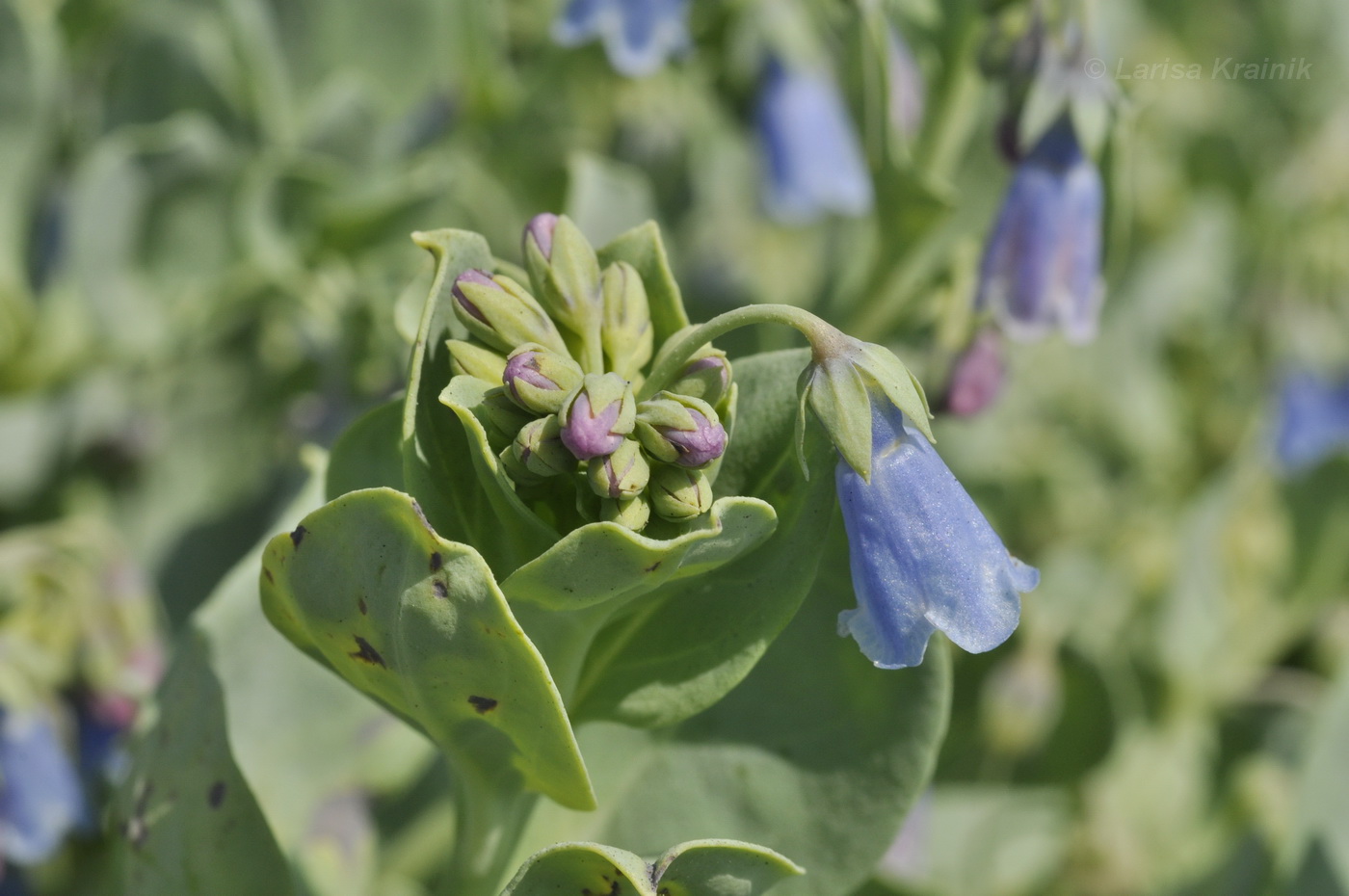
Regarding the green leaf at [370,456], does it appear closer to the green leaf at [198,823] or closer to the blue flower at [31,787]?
the green leaf at [198,823]

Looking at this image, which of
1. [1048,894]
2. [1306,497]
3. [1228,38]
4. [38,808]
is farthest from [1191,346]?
[38,808]

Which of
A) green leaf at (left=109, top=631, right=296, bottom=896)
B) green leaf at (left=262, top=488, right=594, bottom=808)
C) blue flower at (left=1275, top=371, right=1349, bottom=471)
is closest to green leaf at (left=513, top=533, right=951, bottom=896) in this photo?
green leaf at (left=262, top=488, right=594, bottom=808)

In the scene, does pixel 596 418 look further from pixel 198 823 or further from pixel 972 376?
pixel 972 376

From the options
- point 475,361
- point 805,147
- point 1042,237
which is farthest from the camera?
point 805,147

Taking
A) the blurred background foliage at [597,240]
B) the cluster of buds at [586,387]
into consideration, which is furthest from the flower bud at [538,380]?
the blurred background foliage at [597,240]

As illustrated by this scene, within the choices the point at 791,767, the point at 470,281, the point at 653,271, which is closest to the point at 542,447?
the point at 470,281

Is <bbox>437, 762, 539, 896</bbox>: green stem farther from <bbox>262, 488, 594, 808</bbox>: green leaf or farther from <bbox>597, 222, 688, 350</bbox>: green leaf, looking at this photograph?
<bbox>597, 222, 688, 350</bbox>: green leaf
